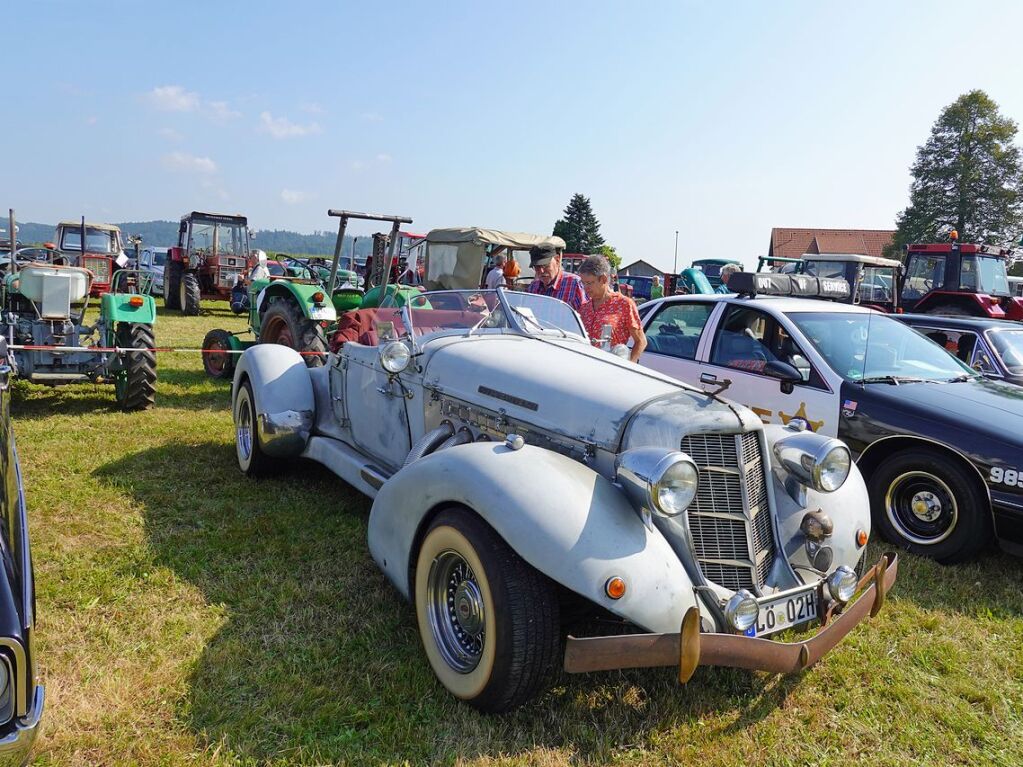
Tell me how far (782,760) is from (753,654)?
0.48 meters

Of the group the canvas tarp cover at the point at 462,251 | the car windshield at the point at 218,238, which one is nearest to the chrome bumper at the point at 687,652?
the canvas tarp cover at the point at 462,251

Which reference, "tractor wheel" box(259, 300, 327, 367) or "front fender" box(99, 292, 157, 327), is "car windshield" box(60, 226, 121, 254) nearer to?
"tractor wheel" box(259, 300, 327, 367)

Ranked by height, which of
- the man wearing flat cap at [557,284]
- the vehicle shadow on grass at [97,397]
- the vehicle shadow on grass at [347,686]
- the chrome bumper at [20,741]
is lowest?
the vehicle shadow on grass at [347,686]

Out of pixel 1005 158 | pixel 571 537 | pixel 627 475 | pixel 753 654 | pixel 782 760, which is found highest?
pixel 1005 158

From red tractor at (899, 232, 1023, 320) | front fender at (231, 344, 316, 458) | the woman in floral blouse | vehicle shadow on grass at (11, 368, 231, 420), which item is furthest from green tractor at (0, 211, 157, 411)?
red tractor at (899, 232, 1023, 320)

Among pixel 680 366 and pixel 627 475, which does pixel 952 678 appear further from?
pixel 680 366

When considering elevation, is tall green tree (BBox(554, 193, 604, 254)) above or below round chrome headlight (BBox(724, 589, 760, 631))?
above

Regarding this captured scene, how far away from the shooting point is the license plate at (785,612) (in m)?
2.58

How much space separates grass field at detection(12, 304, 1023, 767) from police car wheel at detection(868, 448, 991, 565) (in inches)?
6.4

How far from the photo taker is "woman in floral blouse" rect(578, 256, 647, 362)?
5164mm

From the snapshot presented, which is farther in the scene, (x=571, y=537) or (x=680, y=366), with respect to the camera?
(x=680, y=366)

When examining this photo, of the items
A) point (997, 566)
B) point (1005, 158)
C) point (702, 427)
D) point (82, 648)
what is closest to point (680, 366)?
point (997, 566)

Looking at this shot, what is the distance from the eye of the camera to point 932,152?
40375mm

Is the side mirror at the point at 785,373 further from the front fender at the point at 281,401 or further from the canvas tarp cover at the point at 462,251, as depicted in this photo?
the canvas tarp cover at the point at 462,251
